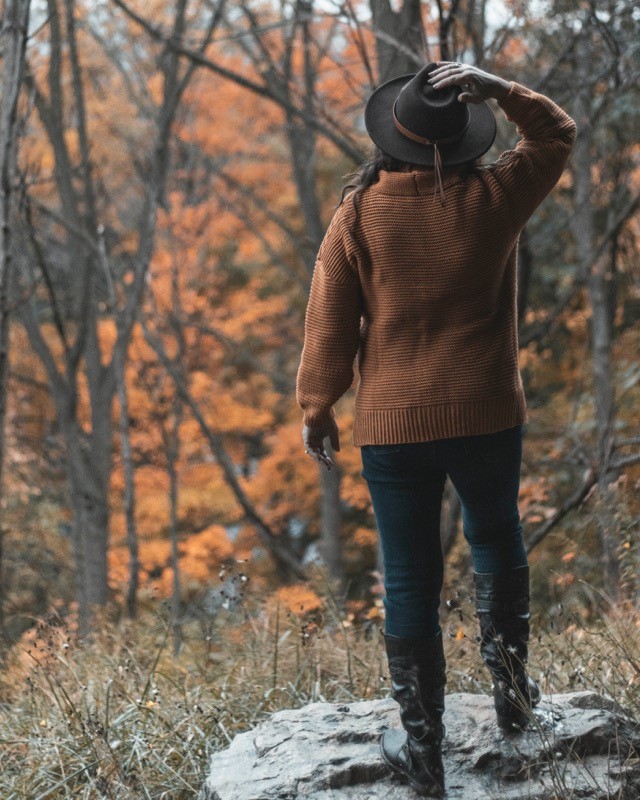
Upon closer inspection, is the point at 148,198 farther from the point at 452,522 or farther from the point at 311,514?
the point at 311,514

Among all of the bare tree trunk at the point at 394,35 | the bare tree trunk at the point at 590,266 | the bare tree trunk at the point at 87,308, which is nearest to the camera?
the bare tree trunk at the point at 394,35

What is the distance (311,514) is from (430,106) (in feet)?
40.5

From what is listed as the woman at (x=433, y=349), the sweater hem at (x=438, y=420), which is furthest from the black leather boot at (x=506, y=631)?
the sweater hem at (x=438, y=420)

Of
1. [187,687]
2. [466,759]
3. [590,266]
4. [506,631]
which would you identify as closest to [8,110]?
[187,687]

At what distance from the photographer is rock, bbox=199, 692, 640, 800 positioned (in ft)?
7.73

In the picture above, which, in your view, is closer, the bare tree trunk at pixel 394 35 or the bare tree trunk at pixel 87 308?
the bare tree trunk at pixel 394 35

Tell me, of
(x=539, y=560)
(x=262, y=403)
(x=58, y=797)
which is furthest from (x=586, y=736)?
(x=262, y=403)

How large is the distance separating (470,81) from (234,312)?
1246 centimetres

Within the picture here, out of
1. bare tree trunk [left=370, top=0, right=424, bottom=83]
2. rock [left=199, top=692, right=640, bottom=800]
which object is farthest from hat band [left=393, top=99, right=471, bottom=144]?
bare tree trunk [left=370, top=0, right=424, bottom=83]

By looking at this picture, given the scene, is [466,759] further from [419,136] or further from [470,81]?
[470,81]

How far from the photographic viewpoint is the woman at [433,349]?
2318 mm

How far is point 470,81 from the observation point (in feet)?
7.30

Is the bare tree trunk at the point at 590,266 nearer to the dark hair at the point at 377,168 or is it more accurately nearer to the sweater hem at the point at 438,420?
the sweater hem at the point at 438,420

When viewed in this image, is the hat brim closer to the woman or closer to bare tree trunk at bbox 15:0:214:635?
the woman
